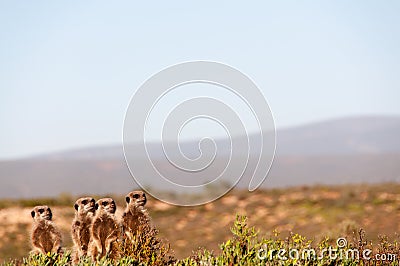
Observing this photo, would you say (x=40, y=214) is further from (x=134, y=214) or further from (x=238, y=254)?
(x=238, y=254)

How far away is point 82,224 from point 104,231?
337 mm

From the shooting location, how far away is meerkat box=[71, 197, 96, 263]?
9.64m

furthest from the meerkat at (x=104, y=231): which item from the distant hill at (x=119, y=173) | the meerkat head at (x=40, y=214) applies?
the distant hill at (x=119, y=173)

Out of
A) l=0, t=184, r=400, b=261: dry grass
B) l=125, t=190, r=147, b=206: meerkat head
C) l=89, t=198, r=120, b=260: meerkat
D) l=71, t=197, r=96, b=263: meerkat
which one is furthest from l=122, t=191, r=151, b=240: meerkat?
l=0, t=184, r=400, b=261: dry grass

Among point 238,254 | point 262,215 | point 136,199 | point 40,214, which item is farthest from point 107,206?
point 262,215

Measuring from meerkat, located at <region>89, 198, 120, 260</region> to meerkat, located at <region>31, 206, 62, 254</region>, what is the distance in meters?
0.62

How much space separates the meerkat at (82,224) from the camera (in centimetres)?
964

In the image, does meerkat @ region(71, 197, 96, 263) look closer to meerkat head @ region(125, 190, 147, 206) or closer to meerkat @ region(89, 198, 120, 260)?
meerkat @ region(89, 198, 120, 260)

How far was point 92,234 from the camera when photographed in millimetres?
9531

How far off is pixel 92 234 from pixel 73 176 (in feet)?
309

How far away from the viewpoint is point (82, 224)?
9.66 m

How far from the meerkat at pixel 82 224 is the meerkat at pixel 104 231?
108 millimetres

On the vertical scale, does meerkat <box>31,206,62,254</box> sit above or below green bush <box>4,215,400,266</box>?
above

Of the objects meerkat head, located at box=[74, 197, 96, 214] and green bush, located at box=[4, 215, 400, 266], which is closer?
green bush, located at box=[4, 215, 400, 266]
